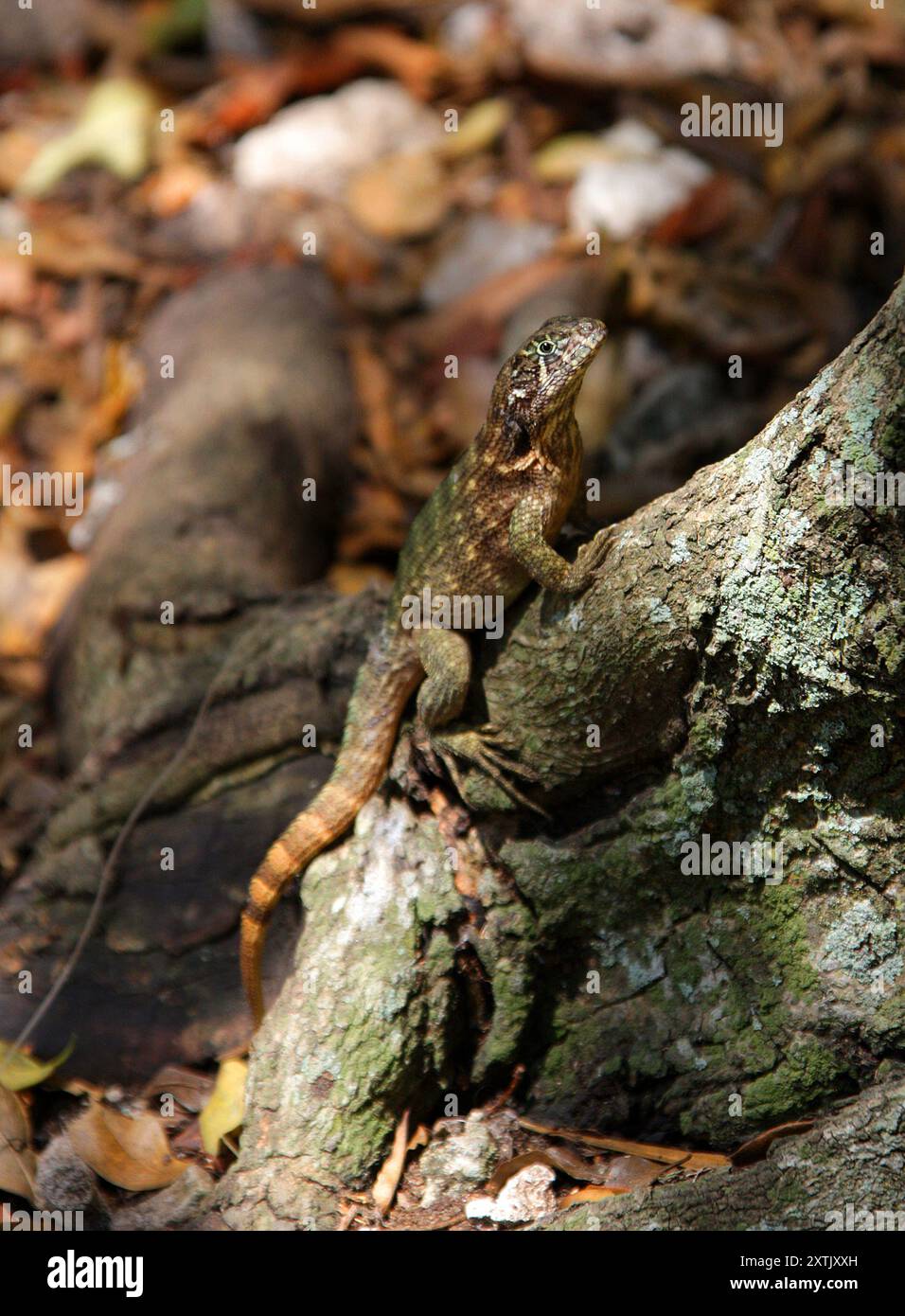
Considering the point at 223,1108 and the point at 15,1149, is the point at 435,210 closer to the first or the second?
the point at 223,1108

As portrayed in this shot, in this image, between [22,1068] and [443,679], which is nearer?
[443,679]

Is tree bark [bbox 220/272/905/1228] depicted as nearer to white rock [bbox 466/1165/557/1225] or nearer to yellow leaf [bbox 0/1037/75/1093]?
white rock [bbox 466/1165/557/1225]

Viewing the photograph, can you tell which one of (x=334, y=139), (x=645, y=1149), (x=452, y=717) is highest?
(x=334, y=139)

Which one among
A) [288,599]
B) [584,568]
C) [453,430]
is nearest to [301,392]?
A: [453,430]

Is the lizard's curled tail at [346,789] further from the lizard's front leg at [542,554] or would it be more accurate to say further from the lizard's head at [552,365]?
the lizard's head at [552,365]

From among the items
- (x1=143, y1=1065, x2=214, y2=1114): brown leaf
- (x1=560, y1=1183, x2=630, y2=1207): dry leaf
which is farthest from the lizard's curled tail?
(x1=560, y1=1183, x2=630, y2=1207): dry leaf

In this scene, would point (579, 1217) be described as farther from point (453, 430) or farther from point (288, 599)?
point (453, 430)

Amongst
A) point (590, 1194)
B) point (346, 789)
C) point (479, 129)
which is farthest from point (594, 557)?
point (479, 129)

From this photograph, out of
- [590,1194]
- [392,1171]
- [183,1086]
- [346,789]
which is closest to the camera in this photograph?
[590,1194]
